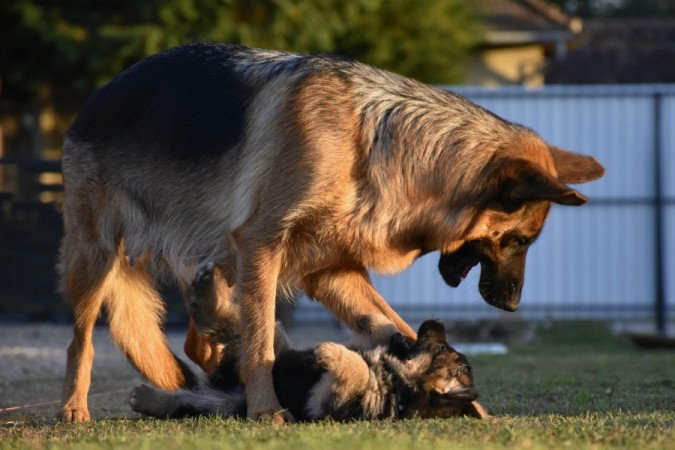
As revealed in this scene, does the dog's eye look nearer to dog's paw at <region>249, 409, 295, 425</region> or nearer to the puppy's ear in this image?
the puppy's ear

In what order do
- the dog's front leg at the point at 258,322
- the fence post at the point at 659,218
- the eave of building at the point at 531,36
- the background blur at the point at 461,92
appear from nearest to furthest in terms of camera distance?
1. the dog's front leg at the point at 258,322
2. the background blur at the point at 461,92
3. the fence post at the point at 659,218
4. the eave of building at the point at 531,36

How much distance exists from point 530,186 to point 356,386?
4.67 ft

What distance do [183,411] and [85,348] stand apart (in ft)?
3.58

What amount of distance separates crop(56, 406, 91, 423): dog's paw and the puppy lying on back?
523mm

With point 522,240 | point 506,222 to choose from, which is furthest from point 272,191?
point 522,240

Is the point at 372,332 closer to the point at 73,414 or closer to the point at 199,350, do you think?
the point at 199,350

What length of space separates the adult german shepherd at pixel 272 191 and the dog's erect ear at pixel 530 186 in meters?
0.01

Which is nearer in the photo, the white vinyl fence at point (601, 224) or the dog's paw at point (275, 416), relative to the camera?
the dog's paw at point (275, 416)

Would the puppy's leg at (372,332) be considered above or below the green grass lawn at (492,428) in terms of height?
above

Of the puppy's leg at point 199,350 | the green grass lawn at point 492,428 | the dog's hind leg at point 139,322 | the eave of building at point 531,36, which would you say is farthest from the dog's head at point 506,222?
the eave of building at point 531,36

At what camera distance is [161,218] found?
25.5ft

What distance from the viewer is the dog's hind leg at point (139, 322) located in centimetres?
790

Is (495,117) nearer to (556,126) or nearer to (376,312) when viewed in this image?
(376,312)

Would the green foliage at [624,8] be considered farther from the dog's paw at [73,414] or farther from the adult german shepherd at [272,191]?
the dog's paw at [73,414]
